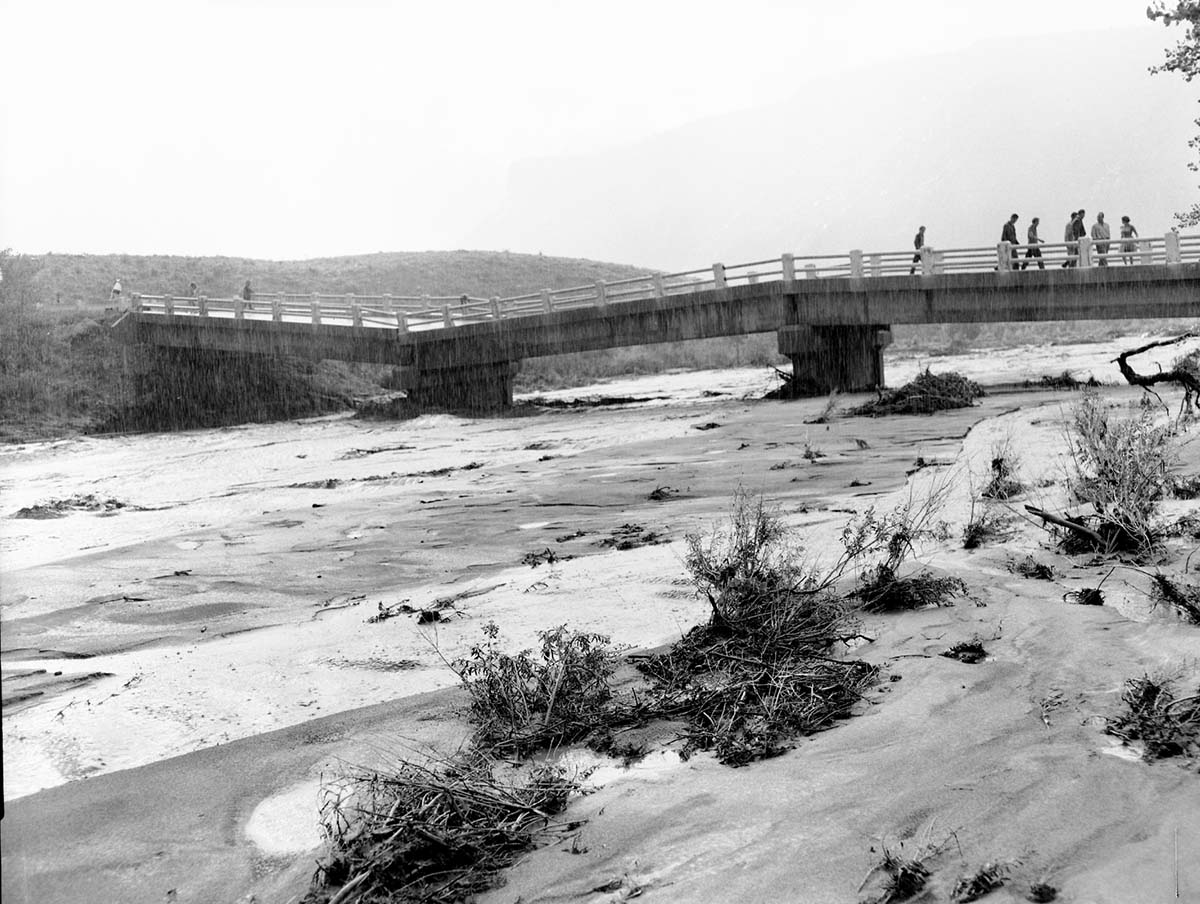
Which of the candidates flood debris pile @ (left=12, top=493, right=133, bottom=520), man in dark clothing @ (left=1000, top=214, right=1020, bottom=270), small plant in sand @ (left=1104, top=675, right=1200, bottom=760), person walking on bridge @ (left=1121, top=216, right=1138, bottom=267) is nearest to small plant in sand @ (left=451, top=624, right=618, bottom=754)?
small plant in sand @ (left=1104, top=675, right=1200, bottom=760)

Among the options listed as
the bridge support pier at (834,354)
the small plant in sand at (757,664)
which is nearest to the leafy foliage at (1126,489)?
the small plant in sand at (757,664)

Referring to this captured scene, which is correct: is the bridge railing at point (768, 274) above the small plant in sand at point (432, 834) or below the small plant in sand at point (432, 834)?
above

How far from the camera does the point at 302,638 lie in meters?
9.16

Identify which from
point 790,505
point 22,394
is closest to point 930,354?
point 22,394

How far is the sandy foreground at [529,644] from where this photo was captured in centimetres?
467

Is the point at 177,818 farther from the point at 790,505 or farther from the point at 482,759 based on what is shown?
the point at 790,505

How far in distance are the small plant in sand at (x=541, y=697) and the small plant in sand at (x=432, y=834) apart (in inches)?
24.3

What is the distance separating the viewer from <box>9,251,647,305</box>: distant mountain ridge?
6125 centimetres

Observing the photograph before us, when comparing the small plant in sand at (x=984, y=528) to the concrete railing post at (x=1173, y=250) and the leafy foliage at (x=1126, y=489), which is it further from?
the concrete railing post at (x=1173, y=250)

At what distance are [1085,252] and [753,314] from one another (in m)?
8.49

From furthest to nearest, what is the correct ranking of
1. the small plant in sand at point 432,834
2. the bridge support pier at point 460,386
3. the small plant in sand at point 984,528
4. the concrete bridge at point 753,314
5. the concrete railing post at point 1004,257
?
the bridge support pier at point 460,386, the concrete railing post at point 1004,257, the concrete bridge at point 753,314, the small plant in sand at point 984,528, the small plant in sand at point 432,834

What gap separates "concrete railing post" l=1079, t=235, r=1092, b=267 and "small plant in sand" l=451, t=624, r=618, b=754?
2306 cm

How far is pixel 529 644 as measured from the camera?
27.4 ft

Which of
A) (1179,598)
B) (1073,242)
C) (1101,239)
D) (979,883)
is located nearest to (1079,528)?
(1179,598)
